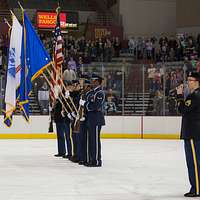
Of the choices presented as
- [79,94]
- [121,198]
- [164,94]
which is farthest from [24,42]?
[164,94]

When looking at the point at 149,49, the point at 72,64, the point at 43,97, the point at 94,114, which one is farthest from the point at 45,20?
the point at 94,114

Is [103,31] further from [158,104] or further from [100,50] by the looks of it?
[158,104]

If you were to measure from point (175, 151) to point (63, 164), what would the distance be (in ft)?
13.3

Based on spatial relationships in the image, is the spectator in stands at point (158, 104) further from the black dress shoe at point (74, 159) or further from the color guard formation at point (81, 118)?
the black dress shoe at point (74, 159)

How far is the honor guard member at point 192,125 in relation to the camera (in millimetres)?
6965

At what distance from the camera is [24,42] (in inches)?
413

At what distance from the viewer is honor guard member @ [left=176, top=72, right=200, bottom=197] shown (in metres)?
6.96

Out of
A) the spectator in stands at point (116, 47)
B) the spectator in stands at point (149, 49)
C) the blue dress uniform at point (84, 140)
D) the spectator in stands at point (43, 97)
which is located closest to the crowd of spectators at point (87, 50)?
the spectator in stands at point (116, 47)

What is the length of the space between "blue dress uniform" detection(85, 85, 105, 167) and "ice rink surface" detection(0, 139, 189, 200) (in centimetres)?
44

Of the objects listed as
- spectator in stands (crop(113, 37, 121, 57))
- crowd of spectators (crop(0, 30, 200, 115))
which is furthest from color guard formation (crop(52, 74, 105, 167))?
spectator in stands (crop(113, 37, 121, 57))

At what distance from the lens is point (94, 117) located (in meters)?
10.1

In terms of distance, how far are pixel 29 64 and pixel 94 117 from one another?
1697 millimetres

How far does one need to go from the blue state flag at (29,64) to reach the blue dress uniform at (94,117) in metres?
1.17

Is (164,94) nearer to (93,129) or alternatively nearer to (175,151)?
(175,151)
